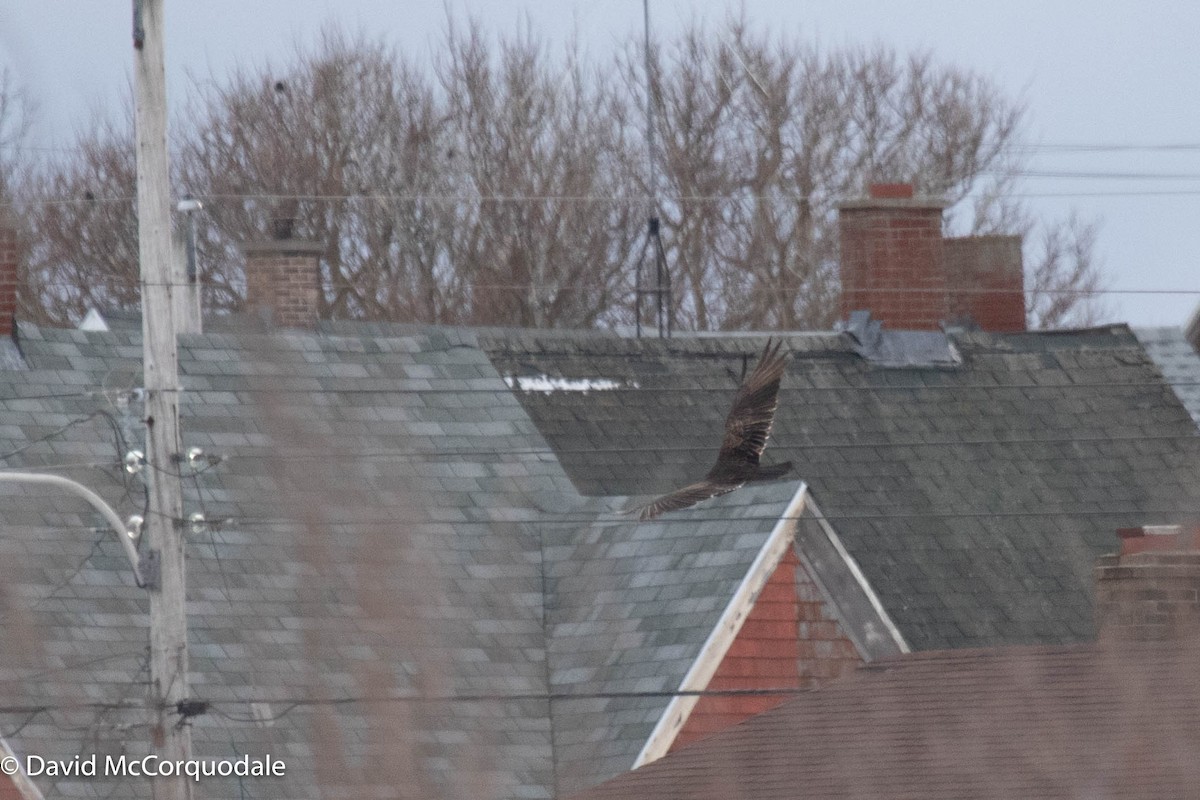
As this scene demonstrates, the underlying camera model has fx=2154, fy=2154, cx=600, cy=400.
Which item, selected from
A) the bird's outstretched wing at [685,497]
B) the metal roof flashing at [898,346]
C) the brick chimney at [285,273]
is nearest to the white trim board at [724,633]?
the bird's outstretched wing at [685,497]

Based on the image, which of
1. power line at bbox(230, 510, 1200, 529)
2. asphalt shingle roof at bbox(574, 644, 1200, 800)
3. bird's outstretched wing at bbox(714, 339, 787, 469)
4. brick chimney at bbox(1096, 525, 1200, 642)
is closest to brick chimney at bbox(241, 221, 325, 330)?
power line at bbox(230, 510, 1200, 529)

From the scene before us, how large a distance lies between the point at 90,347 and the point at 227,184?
1538 cm

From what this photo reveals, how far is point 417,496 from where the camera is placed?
14.7m

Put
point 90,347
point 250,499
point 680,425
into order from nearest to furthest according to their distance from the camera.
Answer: point 250,499 → point 90,347 → point 680,425

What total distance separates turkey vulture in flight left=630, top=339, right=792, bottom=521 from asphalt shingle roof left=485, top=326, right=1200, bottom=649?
153cm

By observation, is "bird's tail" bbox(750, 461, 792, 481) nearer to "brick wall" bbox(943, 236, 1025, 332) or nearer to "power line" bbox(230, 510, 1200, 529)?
"power line" bbox(230, 510, 1200, 529)

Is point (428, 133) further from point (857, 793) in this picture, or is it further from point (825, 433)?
point (857, 793)

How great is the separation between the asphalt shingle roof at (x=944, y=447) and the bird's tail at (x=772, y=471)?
131cm

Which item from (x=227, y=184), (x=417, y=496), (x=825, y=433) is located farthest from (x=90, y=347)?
(x=227, y=184)

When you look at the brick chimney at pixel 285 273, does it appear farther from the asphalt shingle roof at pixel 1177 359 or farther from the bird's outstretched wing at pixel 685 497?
the asphalt shingle roof at pixel 1177 359

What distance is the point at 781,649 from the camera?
1439cm

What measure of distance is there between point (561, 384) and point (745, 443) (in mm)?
3886

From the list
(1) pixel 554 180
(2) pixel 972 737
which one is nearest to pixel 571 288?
(1) pixel 554 180

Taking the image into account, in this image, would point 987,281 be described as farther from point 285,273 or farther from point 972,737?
point 972,737
